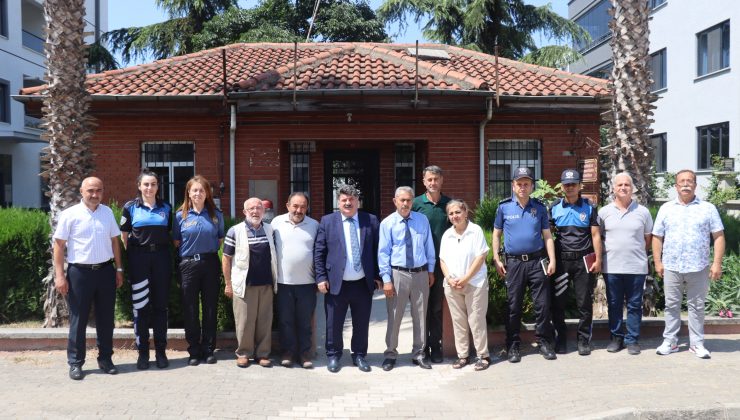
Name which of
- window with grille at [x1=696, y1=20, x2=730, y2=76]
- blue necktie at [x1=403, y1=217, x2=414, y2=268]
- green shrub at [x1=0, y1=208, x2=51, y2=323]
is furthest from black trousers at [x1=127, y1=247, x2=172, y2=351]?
window with grille at [x1=696, y1=20, x2=730, y2=76]

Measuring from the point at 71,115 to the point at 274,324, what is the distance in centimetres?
331

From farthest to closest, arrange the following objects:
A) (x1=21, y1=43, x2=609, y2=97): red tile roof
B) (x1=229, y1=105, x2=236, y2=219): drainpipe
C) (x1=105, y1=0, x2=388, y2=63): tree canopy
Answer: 1. (x1=105, y1=0, x2=388, y2=63): tree canopy
2. (x1=229, y1=105, x2=236, y2=219): drainpipe
3. (x1=21, y1=43, x2=609, y2=97): red tile roof

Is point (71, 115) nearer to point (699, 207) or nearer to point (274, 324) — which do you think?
point (274, 324)

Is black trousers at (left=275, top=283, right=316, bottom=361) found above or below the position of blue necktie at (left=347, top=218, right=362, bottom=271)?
below

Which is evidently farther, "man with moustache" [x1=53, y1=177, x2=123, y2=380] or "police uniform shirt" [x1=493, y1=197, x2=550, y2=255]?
"police uniform shirt" [x1=493, y1=197, x2=550, y2=255]

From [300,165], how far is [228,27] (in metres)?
14.2

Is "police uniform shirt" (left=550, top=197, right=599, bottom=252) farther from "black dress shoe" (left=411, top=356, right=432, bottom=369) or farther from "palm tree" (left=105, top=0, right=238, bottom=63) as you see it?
"palm tree" (left=105, top=0, right=238, bottom=63)

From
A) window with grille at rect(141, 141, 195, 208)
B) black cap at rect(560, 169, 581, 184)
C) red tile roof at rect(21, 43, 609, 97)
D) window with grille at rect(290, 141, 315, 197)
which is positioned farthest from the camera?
window with grille at rect(290, 141, 315, 197)

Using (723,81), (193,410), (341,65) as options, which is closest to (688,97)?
(723,81)

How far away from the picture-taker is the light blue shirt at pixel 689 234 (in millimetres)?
5906

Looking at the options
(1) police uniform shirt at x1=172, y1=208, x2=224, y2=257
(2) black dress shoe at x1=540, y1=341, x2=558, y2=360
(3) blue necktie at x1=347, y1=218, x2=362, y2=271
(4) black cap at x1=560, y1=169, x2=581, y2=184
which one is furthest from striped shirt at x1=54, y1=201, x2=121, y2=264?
(4) black cap at x1=560, y1=169, x2=581, y2=184

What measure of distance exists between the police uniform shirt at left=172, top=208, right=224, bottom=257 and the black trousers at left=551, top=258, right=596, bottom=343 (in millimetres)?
3458

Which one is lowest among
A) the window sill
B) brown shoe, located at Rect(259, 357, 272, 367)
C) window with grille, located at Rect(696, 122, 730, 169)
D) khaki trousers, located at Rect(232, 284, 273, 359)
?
brown shoe, located at Rect(259, 357, 272, 367)

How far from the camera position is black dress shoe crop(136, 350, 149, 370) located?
228 inches
